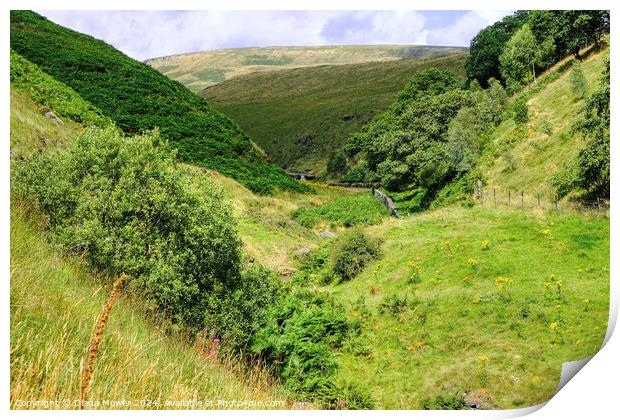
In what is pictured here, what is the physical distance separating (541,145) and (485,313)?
18.6 meters

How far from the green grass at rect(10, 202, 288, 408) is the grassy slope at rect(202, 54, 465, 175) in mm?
94648

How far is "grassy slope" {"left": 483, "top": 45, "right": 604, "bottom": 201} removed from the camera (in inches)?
1019

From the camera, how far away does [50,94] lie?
37062mm

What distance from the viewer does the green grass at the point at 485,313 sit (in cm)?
1215

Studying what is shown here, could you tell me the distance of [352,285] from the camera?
2233 centimetres

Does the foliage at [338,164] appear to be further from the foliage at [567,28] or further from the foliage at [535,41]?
the foliage at [567,28]

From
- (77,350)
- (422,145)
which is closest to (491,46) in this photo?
(422,145)

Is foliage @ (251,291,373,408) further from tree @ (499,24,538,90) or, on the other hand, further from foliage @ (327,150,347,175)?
foliage @ (327,150,347,175)

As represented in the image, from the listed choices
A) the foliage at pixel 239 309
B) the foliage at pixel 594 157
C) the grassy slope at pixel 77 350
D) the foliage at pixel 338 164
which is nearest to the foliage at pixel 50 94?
the foliage at pixel 239 309

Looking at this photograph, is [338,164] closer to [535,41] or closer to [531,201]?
[535,41]

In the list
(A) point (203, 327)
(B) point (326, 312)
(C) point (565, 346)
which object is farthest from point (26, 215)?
(C) point (565, 346)

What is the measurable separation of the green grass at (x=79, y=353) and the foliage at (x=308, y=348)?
3.65 metres

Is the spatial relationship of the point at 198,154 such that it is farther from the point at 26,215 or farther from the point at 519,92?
the point at 26,215
